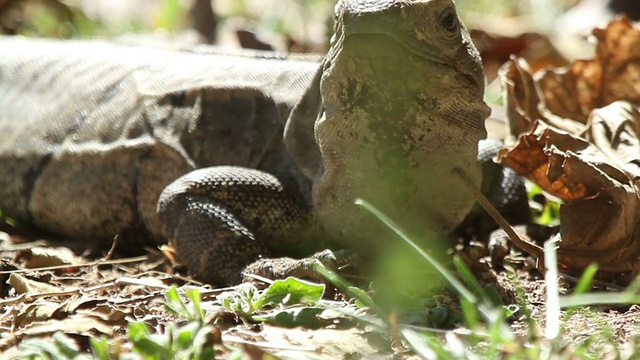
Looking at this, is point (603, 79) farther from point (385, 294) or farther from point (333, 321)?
point (333, 321)

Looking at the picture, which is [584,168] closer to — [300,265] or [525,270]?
[525,270]

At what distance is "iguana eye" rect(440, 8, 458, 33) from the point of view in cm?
384

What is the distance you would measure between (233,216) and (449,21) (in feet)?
4.85

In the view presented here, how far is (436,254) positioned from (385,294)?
718mm

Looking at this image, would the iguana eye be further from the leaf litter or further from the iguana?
the leaf litter

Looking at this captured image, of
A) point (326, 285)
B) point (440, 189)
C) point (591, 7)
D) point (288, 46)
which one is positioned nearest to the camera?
point (326, 285)

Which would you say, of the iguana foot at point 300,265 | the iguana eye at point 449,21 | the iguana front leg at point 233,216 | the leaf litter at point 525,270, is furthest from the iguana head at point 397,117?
the leaf litter at point 525,270

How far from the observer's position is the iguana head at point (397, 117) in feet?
12.3

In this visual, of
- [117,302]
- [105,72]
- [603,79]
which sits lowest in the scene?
[117,302]

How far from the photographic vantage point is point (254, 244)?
15.0 ft

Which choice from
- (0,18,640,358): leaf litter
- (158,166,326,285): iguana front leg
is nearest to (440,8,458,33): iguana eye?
(0,18,640,358): leaf litter

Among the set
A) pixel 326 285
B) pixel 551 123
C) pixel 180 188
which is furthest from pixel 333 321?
pixel 551 123

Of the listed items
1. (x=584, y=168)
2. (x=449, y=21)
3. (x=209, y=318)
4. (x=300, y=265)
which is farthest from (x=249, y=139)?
(x=209, y=318)

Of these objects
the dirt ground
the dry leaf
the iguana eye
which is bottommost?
the dirt ground
